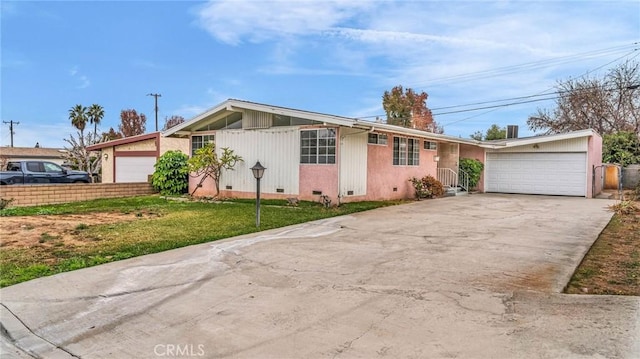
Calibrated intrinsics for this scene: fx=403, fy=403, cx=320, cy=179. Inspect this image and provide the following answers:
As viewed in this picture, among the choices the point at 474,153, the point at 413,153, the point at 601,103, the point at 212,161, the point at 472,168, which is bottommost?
the point at 472,168

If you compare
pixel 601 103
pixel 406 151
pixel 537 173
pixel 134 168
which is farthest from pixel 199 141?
pixel 601 103

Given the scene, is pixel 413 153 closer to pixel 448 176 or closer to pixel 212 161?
pixel 448 176

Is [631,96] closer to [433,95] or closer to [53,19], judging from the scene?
[433,95]

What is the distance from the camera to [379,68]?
24.6 m

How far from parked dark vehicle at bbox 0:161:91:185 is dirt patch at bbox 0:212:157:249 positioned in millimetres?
7598

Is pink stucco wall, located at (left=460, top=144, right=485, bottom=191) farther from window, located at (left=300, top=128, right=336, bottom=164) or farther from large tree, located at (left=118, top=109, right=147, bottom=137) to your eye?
large tree, located at (left=118, top=109, right=147, bottom=137)

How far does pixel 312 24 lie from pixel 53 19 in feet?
26.6

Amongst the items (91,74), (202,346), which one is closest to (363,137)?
(202,346)

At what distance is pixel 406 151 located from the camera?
49.9ft

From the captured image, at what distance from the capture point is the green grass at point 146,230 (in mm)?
5578

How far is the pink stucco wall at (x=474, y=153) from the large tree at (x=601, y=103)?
11286mm

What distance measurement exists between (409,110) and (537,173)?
65.0ft

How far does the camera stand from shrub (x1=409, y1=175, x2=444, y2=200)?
15180 mm

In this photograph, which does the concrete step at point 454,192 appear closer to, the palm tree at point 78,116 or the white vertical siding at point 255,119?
the white vertical siding at point 255,119
